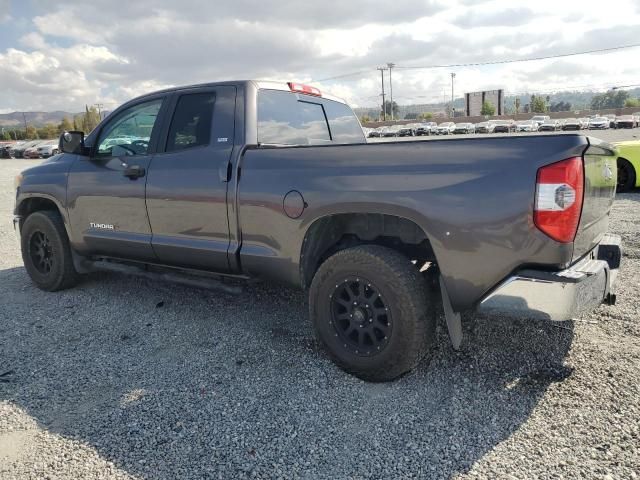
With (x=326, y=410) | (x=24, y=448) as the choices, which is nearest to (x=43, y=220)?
(x=24, y=448)

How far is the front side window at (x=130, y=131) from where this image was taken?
4.40 meters

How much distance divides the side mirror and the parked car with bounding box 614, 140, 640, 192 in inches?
344

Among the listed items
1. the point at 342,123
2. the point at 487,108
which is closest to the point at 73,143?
the point at 342,123

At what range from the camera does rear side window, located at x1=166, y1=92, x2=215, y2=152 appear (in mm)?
3994

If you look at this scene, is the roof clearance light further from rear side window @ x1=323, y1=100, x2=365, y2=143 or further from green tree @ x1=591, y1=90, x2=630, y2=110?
green tree @ x1=591, y1=90, x2=630, y2=110

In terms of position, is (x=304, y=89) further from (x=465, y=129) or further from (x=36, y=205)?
(x=465, y=129)

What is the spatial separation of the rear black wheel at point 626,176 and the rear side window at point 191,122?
8477 millimetres

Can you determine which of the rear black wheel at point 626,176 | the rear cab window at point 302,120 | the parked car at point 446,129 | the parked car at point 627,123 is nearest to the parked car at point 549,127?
the parked car at point 627,123

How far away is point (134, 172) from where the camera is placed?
4258 millimetres

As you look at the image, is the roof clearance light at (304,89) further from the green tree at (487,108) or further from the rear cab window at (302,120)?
the green tree at (487,108)

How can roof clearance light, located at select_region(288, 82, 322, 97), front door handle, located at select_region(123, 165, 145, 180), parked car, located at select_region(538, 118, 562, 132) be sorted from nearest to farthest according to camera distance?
front door handle, located at select_region(123, 165, 145, 180), roof clearance light, located at select_region(288, 82, 322, 97), parked car, located at select_region(538, 118, 562, 132)

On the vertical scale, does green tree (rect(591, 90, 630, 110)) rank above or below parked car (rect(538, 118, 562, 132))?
above

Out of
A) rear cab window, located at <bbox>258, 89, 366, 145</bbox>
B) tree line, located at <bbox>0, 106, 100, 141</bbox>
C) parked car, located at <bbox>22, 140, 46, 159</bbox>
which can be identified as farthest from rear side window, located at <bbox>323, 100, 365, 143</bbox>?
tree line, located at <bbox>0, 106, 100, 141</bbox>

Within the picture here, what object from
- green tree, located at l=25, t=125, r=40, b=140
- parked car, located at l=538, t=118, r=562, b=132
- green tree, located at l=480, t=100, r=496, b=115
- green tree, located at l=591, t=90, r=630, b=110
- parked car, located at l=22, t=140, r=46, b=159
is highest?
green tree, located at l=591, t=90, r=630, b=110
